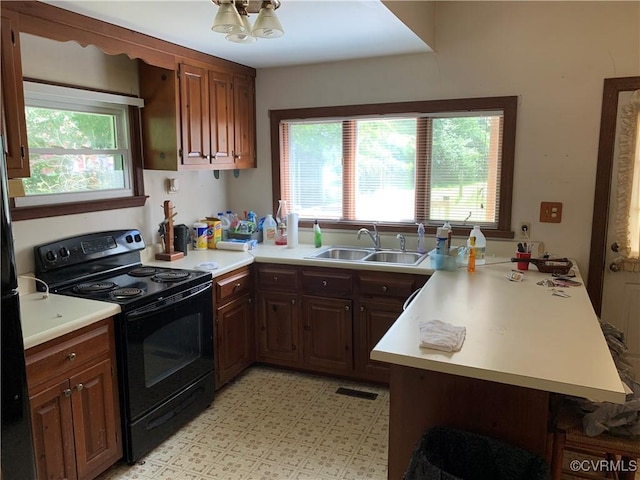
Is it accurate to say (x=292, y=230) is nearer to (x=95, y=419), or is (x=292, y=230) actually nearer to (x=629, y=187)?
(x=95, y=419)

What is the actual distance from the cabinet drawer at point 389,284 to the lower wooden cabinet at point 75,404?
5.05ft

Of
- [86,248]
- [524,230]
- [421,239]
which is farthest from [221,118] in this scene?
[524,230]

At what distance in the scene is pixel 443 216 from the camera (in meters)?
3.47

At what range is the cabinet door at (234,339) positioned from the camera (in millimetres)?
3125

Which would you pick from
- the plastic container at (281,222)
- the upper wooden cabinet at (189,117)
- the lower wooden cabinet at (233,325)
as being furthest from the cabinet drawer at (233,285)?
the upper wooden cabinet at (189,117)

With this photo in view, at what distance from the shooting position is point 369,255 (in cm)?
348

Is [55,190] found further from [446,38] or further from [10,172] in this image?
[446,38]

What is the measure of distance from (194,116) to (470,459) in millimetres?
2570

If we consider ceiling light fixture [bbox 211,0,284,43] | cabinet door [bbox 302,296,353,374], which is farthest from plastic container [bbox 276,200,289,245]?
ceiling light fixture [bbox 211,0,284,43]

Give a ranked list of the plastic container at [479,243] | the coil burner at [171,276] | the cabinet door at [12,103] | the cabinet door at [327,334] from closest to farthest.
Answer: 1. the cabinet door at [12,103]
2. the coil burner at [171,276]
3. the plastic container at [479,243]
4. the cabinet door at [327,334]

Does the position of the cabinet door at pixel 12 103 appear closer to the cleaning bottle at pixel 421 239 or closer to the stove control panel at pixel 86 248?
the stove control panel at pixel 86 248

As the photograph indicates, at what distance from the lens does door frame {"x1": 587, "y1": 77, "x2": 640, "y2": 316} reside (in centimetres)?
292

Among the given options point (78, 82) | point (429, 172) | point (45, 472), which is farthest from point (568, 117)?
point (45, 472)

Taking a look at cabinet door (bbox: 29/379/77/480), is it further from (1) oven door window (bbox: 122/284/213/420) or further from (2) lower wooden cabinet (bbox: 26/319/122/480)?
(1) oven door window (bbox: 122/284/213/420)
